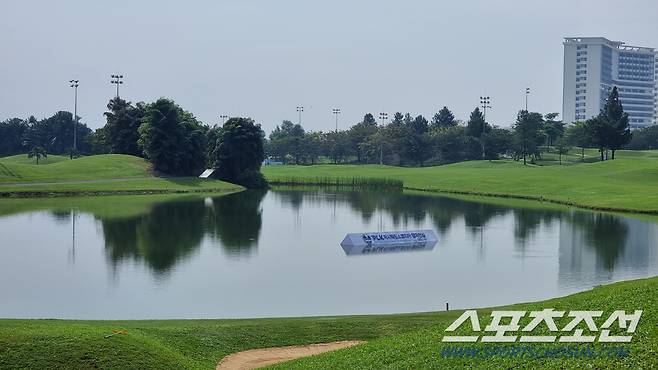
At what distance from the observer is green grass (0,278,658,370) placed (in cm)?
1644

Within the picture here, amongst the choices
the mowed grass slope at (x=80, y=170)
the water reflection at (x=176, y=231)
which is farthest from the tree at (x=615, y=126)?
the mowed grass slope at (x=80, y=170)

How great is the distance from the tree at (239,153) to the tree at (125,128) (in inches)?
665

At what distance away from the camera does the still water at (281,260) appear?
36094 mm

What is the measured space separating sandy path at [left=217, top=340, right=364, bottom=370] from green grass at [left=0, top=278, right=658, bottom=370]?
1.13 feet

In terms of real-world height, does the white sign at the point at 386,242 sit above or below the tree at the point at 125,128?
below

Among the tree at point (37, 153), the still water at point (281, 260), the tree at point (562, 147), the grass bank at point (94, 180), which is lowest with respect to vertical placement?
the still water at point (281, 260)

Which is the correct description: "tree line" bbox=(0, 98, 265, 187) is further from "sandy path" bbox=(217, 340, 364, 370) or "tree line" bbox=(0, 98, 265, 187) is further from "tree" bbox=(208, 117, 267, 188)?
"sandy path" bbox=(217, 340, 364, 370)

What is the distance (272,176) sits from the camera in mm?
158125

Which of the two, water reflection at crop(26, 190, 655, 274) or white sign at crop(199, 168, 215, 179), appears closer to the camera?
water reflection at crop(26, 190, 655, 274)

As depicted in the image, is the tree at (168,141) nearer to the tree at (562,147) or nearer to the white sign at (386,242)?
the white sign at (386,242)

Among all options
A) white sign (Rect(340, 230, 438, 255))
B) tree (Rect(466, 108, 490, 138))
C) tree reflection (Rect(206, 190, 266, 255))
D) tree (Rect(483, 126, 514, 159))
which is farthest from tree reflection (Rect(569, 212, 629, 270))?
tree (Rect(466, 108, 490, 138))

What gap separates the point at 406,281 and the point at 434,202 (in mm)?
61409

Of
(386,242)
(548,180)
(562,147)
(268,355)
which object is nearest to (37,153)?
(548,180)

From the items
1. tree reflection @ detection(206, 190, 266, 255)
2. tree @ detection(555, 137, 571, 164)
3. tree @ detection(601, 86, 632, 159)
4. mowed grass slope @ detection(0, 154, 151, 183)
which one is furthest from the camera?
tree @ detection(555, 137, 571, 164)
